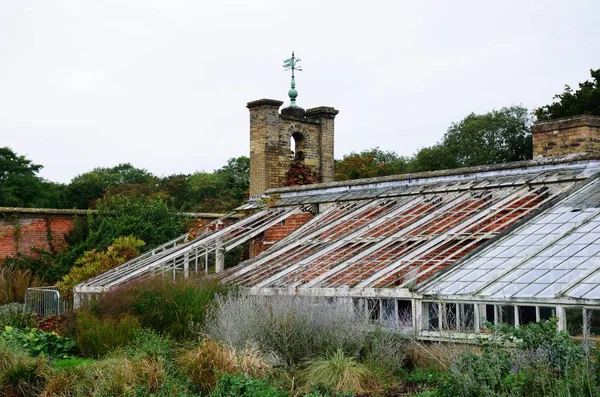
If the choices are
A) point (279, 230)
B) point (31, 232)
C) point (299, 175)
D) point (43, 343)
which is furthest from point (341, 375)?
point (31, 232)

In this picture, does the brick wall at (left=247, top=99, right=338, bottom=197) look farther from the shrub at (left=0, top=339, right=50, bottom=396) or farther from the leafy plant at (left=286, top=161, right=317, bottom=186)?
the shrub at (left=0, top=339, right=50, bottom=396)

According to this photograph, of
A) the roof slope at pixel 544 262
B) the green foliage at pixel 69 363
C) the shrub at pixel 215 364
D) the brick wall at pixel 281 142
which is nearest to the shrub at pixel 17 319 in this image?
the green foliage at pixel 69 363

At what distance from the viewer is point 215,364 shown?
9.91 metres

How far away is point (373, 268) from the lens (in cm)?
1284

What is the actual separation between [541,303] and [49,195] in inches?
1714

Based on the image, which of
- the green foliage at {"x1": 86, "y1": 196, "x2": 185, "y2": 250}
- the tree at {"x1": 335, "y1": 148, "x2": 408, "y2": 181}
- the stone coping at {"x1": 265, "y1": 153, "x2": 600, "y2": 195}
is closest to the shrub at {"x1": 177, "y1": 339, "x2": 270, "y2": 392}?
the stone coping at {"x1": 265, "y1": 153, "x2": 600, "y2": 195}

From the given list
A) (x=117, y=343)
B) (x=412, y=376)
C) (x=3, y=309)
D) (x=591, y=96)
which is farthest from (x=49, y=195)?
(x=412, y=376)

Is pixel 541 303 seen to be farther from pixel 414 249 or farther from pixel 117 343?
pixel 117 343

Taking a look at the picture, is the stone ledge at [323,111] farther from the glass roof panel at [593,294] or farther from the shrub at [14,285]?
the glass roof panel at [593,294]

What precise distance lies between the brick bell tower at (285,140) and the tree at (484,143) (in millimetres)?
22170

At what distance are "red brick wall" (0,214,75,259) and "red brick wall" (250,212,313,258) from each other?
647cm

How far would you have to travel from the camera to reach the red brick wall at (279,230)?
18.4 meters

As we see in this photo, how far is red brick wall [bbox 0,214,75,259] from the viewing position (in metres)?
21.8

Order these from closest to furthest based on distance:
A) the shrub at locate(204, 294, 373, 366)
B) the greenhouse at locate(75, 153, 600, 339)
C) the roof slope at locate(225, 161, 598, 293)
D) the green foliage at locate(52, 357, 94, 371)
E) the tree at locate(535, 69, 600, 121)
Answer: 1. the greenhouse at locate(75, 153, 600, 339)
2. the shrub at locate(204, 294, 373, 366)
3. the green foliage at locate(52, 357, 94, 371)
4. the roof slope at locate(225, 161, 598, 293)
5. the tree at locate(535, 69, 600, 121)
